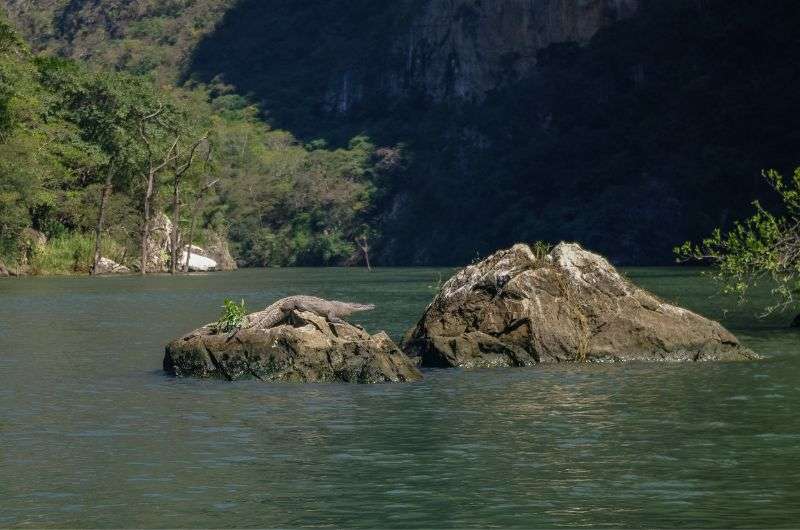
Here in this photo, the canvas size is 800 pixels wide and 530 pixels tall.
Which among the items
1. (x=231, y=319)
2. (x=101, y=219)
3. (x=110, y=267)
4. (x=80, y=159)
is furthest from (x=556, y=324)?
(x=110, y=267)

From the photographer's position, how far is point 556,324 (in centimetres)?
3650

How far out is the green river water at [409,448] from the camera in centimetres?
1733

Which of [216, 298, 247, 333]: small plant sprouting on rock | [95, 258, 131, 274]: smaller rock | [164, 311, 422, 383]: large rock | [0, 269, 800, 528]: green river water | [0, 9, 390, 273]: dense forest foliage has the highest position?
[0, 9, 390, 273]: dense forest foliage

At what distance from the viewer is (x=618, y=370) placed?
111ft

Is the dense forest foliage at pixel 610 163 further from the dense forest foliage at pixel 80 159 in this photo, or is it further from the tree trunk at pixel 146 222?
the tree trunk at pixel 146 222

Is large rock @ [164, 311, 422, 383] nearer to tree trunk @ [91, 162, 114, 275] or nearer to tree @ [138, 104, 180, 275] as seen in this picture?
tree trunk @ [91, 162, 114, 275]

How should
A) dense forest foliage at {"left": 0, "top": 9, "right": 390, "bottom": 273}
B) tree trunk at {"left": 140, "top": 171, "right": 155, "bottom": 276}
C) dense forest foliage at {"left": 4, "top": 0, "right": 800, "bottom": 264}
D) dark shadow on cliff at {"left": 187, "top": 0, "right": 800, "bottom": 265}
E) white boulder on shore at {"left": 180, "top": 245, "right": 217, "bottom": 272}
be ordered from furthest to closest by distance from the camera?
white boulder on shore at {"left": 180, "top": 245, "right": 217, "bottom": 272}, dense forest foliage at {"left": 4, "top": 0, "right": 800, "bottom": 264}, dark shadow on cliff at {"left": 187, "top": 0, "right": 800, "bottom": 265}, tree trunk at {"left": 140, "top": 171, "right": 155, "bottom": 276}, dense forest foliage at {"left": 0, "top": 9, "right": 390, "bottom": 273}

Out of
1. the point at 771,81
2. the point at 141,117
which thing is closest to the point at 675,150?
the point at 771,81

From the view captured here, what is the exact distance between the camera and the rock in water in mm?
36062

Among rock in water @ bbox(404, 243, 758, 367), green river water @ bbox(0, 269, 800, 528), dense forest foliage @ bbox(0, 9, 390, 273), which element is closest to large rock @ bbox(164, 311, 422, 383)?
green river water @ bbox(0, 269, 800, 528)

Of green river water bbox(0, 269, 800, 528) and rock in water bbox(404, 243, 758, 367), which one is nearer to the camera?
green river water bbox(0, 269, 800, 528)

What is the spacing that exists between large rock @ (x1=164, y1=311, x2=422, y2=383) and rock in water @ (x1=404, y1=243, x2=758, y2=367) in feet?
12.7

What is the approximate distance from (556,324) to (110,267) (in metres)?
90.6

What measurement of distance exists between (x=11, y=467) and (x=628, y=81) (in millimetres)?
163666
